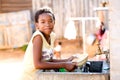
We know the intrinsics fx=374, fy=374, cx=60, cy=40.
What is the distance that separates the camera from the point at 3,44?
1148 cm

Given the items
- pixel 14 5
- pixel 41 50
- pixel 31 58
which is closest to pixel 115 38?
pixel 41 50

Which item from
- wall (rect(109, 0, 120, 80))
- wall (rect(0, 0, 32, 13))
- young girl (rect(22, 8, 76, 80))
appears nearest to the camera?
wall (rect(109, 0, 120, 80))

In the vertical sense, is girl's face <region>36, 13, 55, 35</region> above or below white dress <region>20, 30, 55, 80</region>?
above

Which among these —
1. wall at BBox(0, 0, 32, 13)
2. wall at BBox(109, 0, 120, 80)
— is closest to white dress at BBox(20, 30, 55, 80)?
wall at BBox(109, 0, 120, 80)

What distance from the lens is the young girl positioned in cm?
289

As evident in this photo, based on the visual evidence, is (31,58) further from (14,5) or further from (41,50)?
(14,5)

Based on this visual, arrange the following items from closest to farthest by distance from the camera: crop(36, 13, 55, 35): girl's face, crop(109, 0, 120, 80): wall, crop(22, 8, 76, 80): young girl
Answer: crop(109, 0, 120, 80): wall
crop(22, 8, 76, 80): young girl
crop(36, 13, 55, 35): girl's face

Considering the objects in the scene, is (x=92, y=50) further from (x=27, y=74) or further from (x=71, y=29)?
(x=27, y=74)

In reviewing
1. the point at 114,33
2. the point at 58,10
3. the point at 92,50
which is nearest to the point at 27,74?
the point at 114,33

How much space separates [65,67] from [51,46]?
412 mm

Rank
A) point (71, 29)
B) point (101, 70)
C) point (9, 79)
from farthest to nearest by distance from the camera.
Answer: point (71, 29), point (9, 79), point (101, 70)

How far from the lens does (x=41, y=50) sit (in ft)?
9.77

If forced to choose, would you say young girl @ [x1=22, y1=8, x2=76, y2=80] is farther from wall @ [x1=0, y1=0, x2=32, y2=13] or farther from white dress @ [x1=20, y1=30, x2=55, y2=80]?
wall @ [x1=0, y1=0, x2=32, y2=13]

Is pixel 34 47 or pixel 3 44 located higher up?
pixel 34 47
